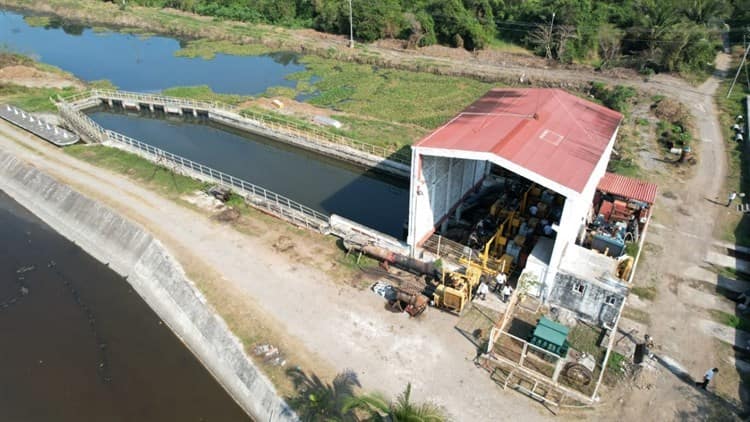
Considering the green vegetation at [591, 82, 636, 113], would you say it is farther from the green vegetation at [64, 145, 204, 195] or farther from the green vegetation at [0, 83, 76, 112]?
the green vegetation at [0, 83, 76, 112]

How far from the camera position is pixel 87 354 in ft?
72.6

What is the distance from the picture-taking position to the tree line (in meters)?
58.6

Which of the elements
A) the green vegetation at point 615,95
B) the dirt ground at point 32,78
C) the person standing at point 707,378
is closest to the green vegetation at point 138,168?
the dirt ground at point 32,78

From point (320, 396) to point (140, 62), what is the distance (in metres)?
71.1

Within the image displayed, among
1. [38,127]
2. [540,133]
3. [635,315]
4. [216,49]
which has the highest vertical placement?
[540,133]

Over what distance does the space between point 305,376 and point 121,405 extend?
8.28 m

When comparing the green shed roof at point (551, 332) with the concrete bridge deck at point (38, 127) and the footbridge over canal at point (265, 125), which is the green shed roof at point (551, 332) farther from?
the concrete bridge deck at point (38, 127)

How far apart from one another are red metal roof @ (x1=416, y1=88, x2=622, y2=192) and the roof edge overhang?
0.68 ft

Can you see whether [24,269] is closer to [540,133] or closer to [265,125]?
[265,125]

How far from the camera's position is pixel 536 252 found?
2314cm

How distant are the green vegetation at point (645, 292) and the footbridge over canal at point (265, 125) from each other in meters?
18.9

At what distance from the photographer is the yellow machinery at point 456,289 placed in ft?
72.6

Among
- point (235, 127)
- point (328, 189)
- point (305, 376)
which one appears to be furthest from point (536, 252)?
point (235, 127)

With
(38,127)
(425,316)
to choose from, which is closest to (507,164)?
(425,316)
